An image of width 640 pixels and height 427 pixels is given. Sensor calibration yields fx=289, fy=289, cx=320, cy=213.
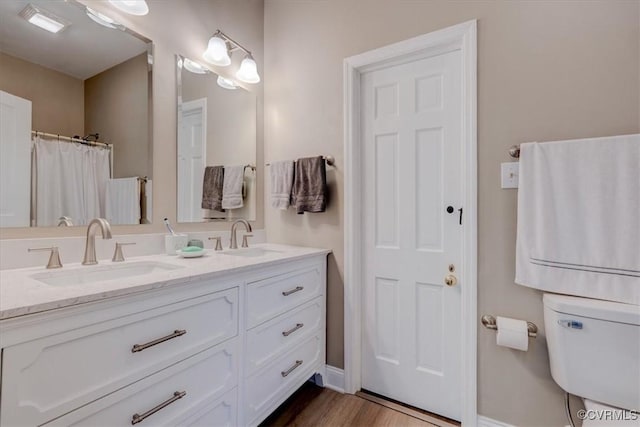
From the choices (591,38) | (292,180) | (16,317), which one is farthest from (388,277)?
(16,317)

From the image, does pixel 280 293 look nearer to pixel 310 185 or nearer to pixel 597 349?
pixel 310 185

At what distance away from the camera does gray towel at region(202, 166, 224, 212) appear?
5.87ft

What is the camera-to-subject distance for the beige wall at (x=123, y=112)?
1.29 m

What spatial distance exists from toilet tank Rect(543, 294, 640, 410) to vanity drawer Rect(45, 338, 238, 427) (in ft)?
4.29

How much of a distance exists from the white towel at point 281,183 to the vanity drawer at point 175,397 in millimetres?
952

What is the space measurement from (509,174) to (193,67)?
180cm

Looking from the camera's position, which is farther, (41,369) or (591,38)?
(591,38)

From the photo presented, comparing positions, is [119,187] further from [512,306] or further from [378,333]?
[512,306]

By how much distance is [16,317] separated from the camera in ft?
2.18

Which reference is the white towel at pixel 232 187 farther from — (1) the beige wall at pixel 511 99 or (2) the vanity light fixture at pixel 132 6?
(2) the vanity light fixture at pixel 132 6

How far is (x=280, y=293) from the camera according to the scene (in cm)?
147

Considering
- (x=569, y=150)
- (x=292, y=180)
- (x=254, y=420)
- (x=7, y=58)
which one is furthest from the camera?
(x=292, y=180)

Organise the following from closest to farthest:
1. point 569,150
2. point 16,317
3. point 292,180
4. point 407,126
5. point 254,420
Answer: point 16,317, point 569,150, point 254,420, point 407,126, point 292,180

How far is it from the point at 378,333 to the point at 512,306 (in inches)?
29.5
